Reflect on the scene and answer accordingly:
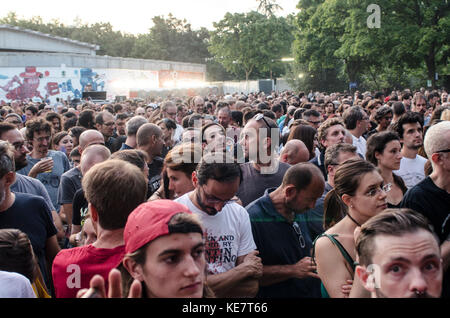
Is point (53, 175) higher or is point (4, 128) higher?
point (4, 128)

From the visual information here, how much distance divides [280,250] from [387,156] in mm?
1874

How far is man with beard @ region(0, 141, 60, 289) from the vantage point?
3.29 m

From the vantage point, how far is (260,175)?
462 cm

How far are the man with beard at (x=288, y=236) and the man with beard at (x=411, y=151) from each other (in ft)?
6.86

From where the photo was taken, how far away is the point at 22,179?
4.11 m

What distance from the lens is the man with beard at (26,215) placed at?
10.8 ft

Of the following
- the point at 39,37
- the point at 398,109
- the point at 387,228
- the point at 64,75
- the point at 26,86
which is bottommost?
the point at 387,228

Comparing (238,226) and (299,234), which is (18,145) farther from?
(299,234)

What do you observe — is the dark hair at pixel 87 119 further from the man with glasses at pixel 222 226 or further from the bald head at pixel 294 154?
the man with glasses at pixel 222 226

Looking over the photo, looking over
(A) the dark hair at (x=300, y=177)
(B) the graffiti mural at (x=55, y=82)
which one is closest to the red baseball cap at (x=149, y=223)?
(A) the dark hair at (x=300, y=177)

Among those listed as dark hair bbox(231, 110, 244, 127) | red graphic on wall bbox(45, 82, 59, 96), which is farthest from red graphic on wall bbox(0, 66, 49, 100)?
dark hair bbox(231, 110, 244, 127)

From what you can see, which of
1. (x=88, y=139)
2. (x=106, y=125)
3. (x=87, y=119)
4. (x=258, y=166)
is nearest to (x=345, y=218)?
(x=258, y=166)
